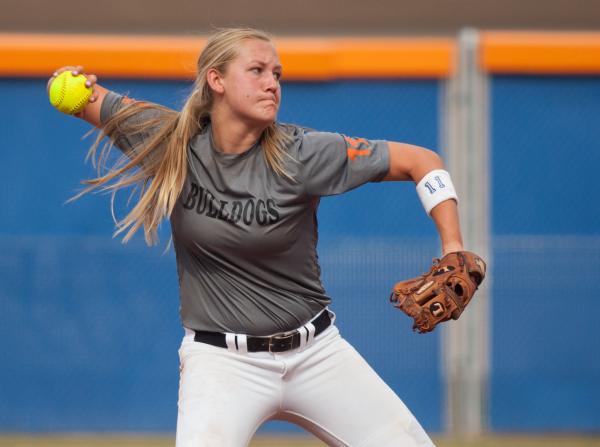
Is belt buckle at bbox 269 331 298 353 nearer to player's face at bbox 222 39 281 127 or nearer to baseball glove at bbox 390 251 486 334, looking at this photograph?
baseball glove at bbox 390 251 486 334

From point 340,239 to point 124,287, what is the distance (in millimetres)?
1782

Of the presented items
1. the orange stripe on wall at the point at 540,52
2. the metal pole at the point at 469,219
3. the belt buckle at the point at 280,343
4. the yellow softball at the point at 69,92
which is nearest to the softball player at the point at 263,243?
the belt buckle at the point at 280,343

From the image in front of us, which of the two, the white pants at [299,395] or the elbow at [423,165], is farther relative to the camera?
the elbow at [423,165]

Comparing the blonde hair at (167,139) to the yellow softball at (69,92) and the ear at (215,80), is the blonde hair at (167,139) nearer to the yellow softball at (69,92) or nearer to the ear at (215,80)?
the ear at (215,80)

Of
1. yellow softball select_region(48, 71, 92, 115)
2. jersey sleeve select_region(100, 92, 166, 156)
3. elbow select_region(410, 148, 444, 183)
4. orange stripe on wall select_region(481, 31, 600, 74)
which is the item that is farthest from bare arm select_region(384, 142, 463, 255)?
orange stripe on wall select_region(481, 31, 600, 74)

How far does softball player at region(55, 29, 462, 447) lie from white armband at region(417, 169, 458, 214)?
1 centimetres

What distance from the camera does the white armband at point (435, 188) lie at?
3.98 metres

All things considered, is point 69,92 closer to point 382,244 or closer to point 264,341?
point 264,341

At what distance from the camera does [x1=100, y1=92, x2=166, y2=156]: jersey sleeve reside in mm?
4340

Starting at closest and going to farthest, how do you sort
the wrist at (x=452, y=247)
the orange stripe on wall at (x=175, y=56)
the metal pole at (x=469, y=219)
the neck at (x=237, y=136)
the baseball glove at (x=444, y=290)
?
1. the baseball glove at (x=444, y=290)
2. the wrist at (x=452, y=247)
3. the neck at (x=237, y=136)
4. the metal pole at (x=469, y=219)
5. the orange stripe on wall at (x=175, y=56)

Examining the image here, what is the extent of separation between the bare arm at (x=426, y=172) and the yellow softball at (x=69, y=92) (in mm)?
1264

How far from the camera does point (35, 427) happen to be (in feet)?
28.4

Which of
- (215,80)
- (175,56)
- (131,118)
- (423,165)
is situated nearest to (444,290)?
(423,165)

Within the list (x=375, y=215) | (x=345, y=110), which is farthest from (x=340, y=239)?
(x=345, y=110)
